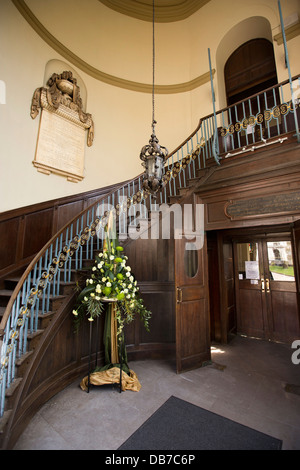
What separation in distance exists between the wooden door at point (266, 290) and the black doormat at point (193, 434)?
9.67ft

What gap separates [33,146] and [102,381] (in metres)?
4.41

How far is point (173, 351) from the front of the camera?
12.5 feet

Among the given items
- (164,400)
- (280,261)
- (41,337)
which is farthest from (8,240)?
(280,261)

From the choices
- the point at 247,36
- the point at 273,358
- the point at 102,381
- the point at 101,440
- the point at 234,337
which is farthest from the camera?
the point at 247,36

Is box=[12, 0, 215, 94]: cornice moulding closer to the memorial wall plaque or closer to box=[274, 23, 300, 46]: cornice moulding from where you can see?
the memorial wall plaque

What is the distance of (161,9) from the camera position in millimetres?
7113

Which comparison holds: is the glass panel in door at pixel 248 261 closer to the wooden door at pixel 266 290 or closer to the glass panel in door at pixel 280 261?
the wooden door at pixel 266 290

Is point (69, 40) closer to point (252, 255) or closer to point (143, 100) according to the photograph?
point (143, 100)

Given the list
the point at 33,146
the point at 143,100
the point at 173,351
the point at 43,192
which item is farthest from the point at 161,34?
the point at 173,351

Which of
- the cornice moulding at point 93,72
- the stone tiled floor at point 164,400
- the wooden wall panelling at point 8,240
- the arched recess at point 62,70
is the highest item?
the cornice moulding at point 93,72

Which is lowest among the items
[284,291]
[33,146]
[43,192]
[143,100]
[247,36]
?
[284,291]

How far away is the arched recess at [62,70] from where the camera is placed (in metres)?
5.01

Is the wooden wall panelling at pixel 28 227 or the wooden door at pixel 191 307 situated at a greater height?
the wooden wall panelling at pixel 28 227

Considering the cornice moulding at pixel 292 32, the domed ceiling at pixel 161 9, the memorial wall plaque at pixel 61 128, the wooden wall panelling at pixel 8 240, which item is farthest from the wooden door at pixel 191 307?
the domed ceiling at pixel 161 9
